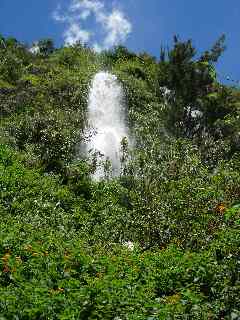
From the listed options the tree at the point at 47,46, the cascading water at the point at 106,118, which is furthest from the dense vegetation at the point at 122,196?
the tree at the point at 47,46

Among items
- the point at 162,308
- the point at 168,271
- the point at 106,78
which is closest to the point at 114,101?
the point at 106,78

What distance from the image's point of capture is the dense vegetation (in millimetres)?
9727

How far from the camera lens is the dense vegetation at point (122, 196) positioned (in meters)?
9.73

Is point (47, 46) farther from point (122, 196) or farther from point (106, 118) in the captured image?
point (122, 196)

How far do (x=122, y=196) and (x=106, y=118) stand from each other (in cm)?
1267

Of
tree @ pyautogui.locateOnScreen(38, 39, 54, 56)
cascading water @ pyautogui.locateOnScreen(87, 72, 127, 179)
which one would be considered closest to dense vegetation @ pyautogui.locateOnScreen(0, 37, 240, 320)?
cascading water @ pyautogui.locateOnScreen(87, 72, 127, 179)

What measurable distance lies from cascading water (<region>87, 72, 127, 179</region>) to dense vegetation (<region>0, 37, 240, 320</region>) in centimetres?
59

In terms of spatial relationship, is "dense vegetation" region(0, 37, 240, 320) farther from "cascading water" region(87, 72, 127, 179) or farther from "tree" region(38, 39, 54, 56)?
"tree" region(38, 39, 54, 56)

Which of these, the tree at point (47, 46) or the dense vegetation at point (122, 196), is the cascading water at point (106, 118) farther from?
the tree at point (47, 46)

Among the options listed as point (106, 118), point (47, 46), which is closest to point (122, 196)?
point (106, 118)

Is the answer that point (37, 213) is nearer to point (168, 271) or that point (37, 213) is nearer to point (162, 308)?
point (168, 271)

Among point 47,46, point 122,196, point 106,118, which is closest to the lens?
point 122,196

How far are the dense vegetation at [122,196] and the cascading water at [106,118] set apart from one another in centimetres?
59

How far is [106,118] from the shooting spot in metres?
35.6
